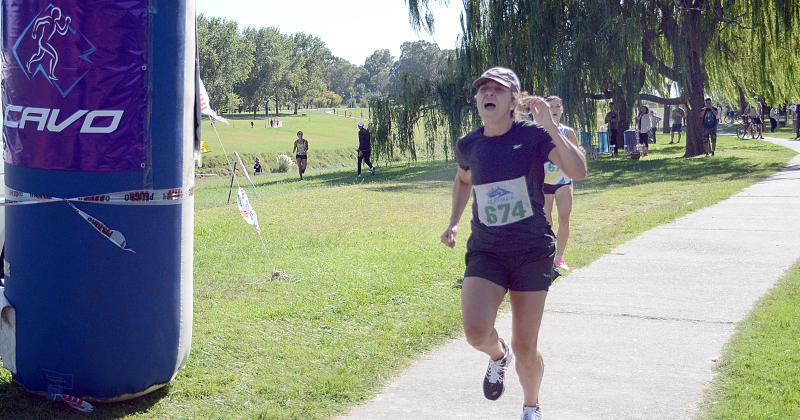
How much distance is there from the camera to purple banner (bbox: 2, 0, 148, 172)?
4762 millimetres

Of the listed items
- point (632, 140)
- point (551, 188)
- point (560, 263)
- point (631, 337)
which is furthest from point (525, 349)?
point (632, 140)

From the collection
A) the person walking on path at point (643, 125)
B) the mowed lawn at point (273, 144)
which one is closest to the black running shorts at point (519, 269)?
the person walking on path at point (643, 125)

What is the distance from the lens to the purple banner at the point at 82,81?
187 inches

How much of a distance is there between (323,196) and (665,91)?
55.8ft

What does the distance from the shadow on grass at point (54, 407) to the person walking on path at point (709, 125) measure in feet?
81.3

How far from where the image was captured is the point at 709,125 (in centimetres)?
2812

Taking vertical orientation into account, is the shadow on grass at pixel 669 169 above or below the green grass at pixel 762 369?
above

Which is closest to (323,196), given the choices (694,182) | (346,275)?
(694,182)

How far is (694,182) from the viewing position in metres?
19.7

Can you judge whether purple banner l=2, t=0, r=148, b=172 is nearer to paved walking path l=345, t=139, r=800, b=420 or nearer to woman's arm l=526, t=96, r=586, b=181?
paved walking path l=345, t=139, r=800, b=420

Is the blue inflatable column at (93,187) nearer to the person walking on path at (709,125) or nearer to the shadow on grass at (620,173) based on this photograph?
the shadow on grass at (620,173)

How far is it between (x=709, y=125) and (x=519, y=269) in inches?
1001

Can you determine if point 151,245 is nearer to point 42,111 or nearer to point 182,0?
point 42,111

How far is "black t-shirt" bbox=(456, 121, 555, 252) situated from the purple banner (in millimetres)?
1927
